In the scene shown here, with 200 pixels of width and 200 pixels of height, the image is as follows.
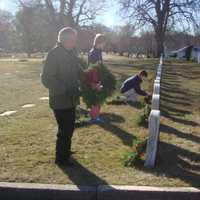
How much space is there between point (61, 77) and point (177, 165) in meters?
2.10

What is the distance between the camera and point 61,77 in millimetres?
6527

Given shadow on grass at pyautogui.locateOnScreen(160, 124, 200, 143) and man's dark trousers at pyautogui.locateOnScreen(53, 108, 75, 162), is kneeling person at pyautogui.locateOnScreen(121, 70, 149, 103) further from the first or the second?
man's dark trousers at pyautogui.locateOnScreen(53, 108, 75, 162)

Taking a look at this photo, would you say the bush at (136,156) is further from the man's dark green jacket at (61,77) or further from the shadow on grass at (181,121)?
the shadow on grass at (181,121)

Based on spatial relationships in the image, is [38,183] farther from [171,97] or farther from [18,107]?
[171,97]

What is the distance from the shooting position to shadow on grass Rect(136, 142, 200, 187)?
610cm

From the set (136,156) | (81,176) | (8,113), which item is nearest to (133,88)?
(8,113)

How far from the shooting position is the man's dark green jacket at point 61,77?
638 centimetres

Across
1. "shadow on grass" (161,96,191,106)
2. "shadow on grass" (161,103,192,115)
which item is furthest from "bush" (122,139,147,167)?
"shadow on grass" (161,96,191,106)

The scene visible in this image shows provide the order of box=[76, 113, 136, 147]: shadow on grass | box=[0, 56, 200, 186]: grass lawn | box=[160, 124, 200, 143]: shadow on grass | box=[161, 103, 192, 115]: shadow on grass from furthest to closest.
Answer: box=[161, 103, 192, 115]: shadow on grass < box=[160, 124, 200, 143]: shadow on grass < box=[76, 113, 136, 147]: shadow on grass < box=[0, 56, 200, 186]: grass lawn

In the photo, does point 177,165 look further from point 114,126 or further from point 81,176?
point 114,126

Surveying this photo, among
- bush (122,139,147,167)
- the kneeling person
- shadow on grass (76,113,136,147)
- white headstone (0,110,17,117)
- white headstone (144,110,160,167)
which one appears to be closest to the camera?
white headstone (144,110,160,167)

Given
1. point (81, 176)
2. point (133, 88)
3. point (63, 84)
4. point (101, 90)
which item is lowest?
point (81, 176)

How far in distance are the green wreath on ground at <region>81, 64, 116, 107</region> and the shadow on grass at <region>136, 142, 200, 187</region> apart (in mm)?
2075

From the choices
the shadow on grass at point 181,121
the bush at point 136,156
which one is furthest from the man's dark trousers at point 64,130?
the shadow on grass at point 181,121
